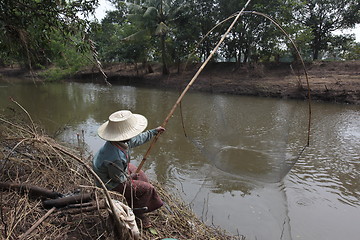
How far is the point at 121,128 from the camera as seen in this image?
1841 millimetres

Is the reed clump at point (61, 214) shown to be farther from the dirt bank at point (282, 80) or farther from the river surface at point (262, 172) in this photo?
the dirt bank at point (282, 80)

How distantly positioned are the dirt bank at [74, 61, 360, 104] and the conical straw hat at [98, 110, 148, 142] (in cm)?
649

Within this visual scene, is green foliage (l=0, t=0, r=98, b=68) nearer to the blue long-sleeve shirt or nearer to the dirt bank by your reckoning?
the blue long-sleeve shirt

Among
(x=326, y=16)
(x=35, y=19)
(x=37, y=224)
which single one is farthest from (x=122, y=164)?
(x=326, y=16)

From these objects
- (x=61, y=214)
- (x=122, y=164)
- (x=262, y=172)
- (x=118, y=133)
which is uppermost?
(x=118, y=133)

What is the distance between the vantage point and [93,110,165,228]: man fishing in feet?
5.82

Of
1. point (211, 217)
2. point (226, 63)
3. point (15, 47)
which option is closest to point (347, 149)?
point (211, 217)

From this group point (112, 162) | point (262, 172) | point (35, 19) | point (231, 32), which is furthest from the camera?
point (231, 32)

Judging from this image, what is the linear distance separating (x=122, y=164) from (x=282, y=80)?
1127 cm

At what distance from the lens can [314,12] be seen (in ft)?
43.0

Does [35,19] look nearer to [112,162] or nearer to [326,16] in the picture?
[112,162]

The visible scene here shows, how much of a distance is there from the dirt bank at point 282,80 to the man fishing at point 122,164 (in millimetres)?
6554

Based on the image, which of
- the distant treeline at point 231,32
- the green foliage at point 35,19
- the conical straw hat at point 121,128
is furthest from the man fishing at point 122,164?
the distant treeline at point 231,32

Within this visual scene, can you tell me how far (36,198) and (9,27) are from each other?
1.91 m
